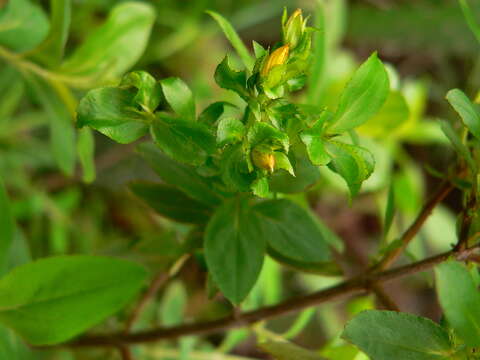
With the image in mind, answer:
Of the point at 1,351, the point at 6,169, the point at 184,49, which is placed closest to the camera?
the point at 1,351

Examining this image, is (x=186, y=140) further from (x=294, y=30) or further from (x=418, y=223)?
(x=418, y=223)

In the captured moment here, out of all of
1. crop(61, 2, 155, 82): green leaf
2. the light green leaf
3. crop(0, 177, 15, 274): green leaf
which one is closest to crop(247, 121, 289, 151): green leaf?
crop(0, 177, 15, 274): green leaf

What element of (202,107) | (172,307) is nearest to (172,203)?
(172,307)

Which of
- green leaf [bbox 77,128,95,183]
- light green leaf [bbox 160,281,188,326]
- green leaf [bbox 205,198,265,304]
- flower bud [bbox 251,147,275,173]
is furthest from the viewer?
light green leaf [bbox 160,281,188,326]

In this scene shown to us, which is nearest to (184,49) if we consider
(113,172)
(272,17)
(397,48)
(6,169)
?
(272,17)

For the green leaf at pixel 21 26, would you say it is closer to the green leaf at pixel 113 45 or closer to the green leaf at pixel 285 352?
the green leaf at pixel 113 45

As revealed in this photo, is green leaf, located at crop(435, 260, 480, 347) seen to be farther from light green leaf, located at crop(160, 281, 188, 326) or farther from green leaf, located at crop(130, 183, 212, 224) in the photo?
light green leaf, located at crop(160, 281, 188, 326)

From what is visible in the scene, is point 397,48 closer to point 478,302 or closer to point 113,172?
point 113,172
